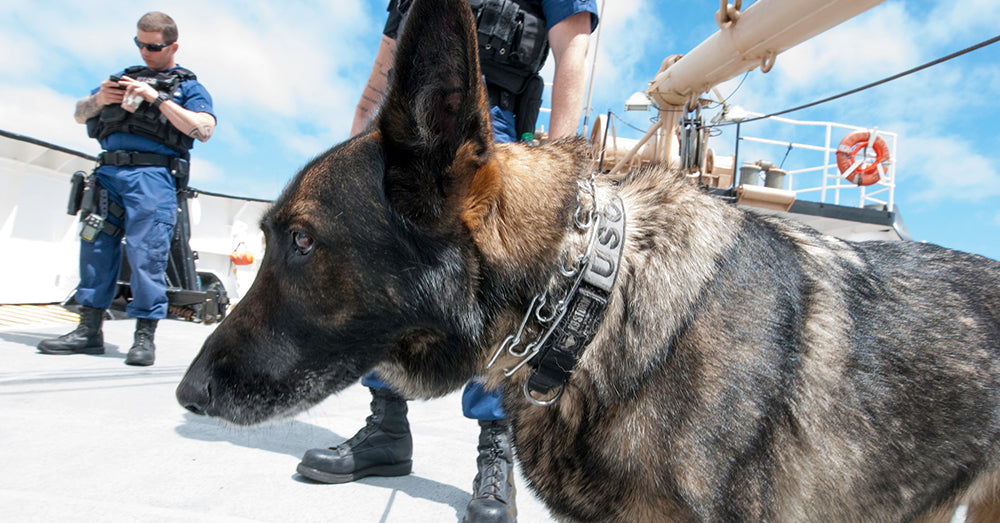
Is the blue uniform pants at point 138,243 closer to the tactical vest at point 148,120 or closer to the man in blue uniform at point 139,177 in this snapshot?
the man in blue uniform at point 139,177

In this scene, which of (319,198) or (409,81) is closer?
(409,81)

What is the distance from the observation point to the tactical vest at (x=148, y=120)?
4211mm

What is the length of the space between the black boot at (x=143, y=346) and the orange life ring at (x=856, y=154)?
13.6m

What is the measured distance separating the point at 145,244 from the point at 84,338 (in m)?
0.93

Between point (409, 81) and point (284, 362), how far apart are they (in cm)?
77

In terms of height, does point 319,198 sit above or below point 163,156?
below

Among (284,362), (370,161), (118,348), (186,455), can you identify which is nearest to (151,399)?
(186,455)

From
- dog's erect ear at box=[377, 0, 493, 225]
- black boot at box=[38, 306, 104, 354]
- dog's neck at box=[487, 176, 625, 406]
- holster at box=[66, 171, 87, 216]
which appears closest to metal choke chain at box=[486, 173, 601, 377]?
dog's neck at box=[487, 176, 625, 406]

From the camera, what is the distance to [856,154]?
12703mm

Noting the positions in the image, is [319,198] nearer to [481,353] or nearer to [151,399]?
[481,353]

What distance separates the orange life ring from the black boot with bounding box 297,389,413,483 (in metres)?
13.2

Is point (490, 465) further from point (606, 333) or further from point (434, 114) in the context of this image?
point (434, 114)

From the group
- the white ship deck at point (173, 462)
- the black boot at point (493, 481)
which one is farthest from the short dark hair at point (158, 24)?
the black boot at point (493, 481)

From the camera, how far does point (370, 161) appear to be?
142 cm
